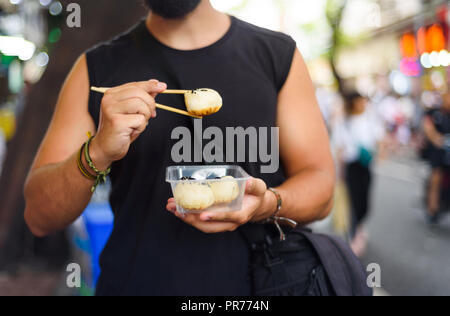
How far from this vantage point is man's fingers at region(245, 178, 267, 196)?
4.28ft

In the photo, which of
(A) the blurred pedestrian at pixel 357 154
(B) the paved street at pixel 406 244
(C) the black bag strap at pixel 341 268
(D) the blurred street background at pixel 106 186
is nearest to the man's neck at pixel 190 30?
(D) the blurred street background at pixel 106 186

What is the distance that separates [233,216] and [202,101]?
34 centimetres

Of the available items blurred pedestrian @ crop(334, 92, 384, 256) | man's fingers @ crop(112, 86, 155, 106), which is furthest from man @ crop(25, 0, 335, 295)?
blurred pedestrian @ crop(334, 92, 384, 256)

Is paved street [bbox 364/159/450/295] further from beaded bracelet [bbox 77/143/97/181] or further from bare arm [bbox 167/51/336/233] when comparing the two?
beaded bracelet [bbox 77/143/97/181]

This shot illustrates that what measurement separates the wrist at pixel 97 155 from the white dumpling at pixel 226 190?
31cm

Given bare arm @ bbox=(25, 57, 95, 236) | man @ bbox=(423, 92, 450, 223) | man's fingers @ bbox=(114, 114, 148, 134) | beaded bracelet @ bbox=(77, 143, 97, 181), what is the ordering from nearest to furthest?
man's fingers @ bbox=(114, 114, 148, 134), beaded bracelet @ bbox=(77, 143, 97, 181), bare arm @ bbox=(25, 57, 95, 236), man @ bbox=(423, 92, 450, 223)

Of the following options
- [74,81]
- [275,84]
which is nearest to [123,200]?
[74,81]

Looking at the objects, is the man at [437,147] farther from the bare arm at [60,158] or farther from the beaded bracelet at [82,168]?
the beaded bracelet at [82,168]

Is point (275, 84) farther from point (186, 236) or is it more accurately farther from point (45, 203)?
point (45, 203)

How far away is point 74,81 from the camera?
1609 mm

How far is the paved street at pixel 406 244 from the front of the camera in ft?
15.1

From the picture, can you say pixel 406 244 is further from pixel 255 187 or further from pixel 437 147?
pixel 255 187

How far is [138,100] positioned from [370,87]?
75.9ft

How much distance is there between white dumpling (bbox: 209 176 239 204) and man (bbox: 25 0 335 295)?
206 millimetres
